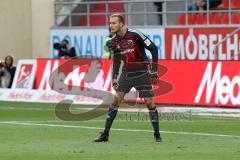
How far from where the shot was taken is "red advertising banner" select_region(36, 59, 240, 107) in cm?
2334

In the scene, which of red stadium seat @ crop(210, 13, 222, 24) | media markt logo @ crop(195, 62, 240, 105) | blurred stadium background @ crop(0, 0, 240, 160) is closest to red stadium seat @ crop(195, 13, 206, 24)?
blurred stadium background @ crop(0, 0, 240, 160)

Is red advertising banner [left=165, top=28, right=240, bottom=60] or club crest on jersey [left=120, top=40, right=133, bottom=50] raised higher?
club crest on jersey [left=120, top=40, right=133, bottom=50]

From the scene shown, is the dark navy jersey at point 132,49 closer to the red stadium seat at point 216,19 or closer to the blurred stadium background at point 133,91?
the blurred stadium background at point 133,91

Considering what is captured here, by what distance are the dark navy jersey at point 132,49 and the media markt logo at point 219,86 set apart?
8.63 meters

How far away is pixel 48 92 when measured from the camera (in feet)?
87.4

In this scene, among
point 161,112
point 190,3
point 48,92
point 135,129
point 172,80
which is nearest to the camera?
point 135,129

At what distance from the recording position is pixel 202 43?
29406 millimetres

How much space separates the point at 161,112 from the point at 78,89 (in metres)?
4.54

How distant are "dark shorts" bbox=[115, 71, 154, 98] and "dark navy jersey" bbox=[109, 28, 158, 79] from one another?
0.32 feet

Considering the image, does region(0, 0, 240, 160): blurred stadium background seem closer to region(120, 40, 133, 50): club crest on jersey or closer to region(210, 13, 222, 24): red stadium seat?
region(210, 13, 222, 24): red stadium seat

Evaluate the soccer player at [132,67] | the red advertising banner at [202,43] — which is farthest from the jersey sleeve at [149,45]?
the red advertising banner at [202,43]

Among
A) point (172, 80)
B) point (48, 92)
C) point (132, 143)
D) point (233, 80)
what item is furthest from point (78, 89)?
point (132, 143)

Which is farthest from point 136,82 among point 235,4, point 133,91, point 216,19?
point 235,4

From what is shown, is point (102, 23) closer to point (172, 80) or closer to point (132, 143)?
point (172, 80)
